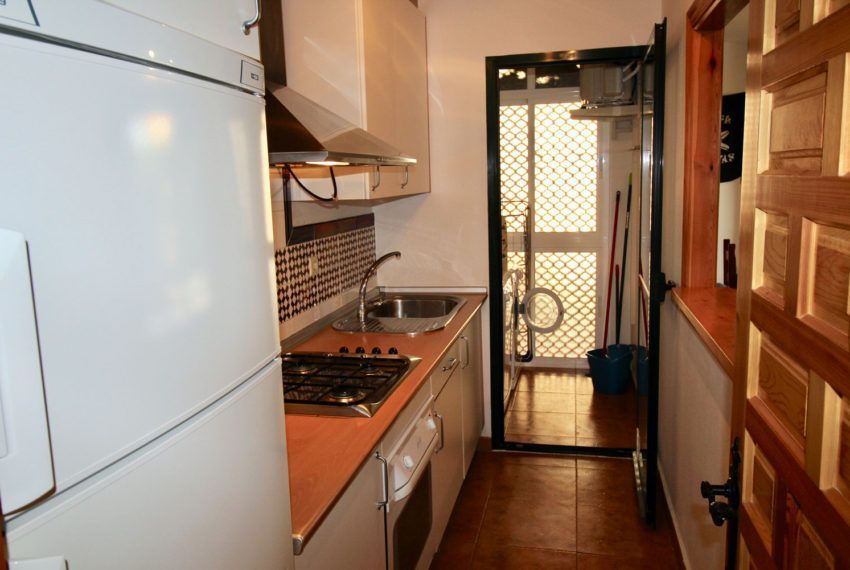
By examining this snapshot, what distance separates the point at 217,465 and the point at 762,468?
0.91 m

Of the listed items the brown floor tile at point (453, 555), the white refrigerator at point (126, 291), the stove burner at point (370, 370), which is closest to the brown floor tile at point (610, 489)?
the brown floor tile at point (453, 555)

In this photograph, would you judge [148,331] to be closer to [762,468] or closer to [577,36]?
[762,468]

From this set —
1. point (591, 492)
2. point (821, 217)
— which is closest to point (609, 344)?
point (591, 492)

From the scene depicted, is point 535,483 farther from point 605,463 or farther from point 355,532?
point 355,532

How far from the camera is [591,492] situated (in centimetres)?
327

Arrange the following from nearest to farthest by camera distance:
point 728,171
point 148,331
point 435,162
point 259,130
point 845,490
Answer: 1. point 148,331
2. point 845,490
3. point 259,130
4. point 435,162
5. point 728,171

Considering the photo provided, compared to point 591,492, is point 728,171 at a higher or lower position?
higher

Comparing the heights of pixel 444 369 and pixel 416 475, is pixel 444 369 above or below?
above

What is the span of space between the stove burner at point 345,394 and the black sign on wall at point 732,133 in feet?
9.47

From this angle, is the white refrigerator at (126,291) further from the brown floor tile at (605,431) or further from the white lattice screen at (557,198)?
the white lattice screen at (557,198)

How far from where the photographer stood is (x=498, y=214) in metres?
3.55

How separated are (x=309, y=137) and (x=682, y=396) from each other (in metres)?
1.81

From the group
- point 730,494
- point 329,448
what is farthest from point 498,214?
Result: point 730,494

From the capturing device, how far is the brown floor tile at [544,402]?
423cm
